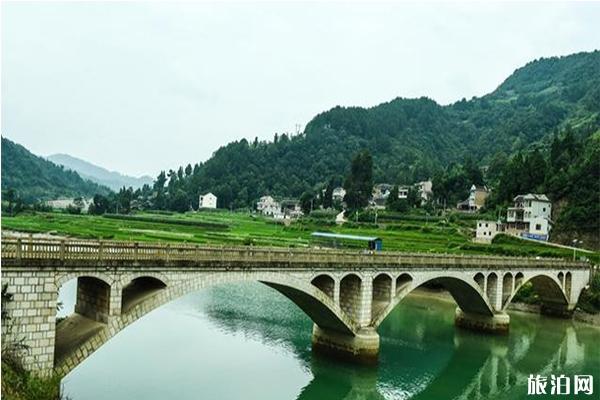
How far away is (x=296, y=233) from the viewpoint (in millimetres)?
95125

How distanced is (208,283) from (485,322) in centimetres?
3082

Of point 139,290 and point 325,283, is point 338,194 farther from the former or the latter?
point 139,290

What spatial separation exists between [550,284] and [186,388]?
41851 mm

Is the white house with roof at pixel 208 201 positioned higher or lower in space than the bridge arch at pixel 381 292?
higher

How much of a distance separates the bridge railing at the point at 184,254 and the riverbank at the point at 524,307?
70.4 ft

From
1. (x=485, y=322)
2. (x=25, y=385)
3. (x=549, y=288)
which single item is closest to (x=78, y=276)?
(x=25, y=385)

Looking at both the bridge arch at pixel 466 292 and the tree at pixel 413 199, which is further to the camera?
the tree at pixel 413 199

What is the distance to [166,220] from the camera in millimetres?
113812

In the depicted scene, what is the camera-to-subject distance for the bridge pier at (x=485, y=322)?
158ft

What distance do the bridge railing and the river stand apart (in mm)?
6838

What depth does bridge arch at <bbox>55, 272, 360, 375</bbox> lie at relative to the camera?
70.0 ft

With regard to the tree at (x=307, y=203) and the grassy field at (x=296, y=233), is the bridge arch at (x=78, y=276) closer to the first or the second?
the grassy field at (x=296, y=233)

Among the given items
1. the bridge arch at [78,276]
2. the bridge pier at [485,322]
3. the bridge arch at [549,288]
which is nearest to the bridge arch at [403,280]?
the bridge pier at [485,322]

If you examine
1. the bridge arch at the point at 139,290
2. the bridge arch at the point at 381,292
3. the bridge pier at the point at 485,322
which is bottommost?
the bridge pier at the point at 485,322
